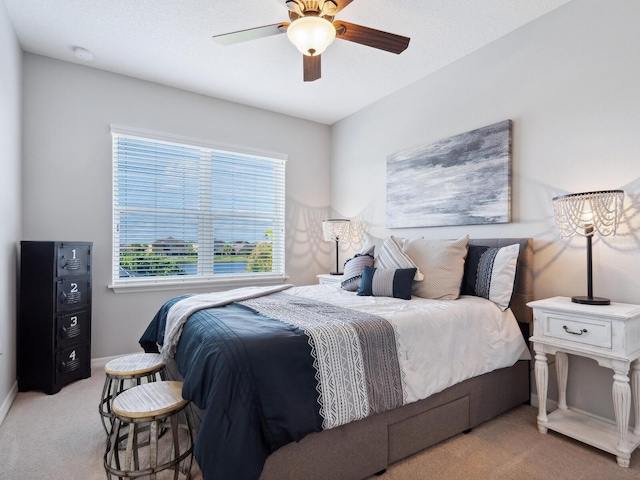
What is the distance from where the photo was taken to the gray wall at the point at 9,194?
7.69 feet

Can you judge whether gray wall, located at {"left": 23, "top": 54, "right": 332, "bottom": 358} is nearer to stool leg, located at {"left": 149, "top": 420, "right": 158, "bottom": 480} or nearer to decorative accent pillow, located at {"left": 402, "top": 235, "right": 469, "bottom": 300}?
stool leg, located at {"left": 149, "top": 420, "right": 158, "bottom": 480}

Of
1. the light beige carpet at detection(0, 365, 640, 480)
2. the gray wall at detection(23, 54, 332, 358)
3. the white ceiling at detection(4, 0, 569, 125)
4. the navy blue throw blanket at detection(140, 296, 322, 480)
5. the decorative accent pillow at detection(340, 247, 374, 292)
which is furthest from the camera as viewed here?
the gray wall at detection(23, 54, 332, 358)

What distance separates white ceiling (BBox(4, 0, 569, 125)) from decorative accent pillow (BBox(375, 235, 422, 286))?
1.62m

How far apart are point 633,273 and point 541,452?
116 cm

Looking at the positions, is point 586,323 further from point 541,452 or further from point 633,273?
point 541,452

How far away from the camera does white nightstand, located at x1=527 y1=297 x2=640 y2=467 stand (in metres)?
1.79

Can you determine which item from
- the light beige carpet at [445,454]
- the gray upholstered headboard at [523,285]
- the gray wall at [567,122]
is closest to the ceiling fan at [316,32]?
the gray wall at [567,122]

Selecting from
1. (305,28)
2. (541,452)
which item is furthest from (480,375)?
(305,28)

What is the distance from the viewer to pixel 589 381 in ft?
7.32

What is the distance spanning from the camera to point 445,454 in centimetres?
189

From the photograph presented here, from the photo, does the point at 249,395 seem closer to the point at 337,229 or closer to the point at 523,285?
the point at 523,285

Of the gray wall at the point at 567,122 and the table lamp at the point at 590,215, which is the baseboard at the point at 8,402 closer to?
the gray wall at the point at 567,122

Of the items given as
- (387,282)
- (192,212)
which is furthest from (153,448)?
(192,212)

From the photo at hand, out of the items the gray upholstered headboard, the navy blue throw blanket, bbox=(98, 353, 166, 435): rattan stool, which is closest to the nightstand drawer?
the gray upholstered headboard
